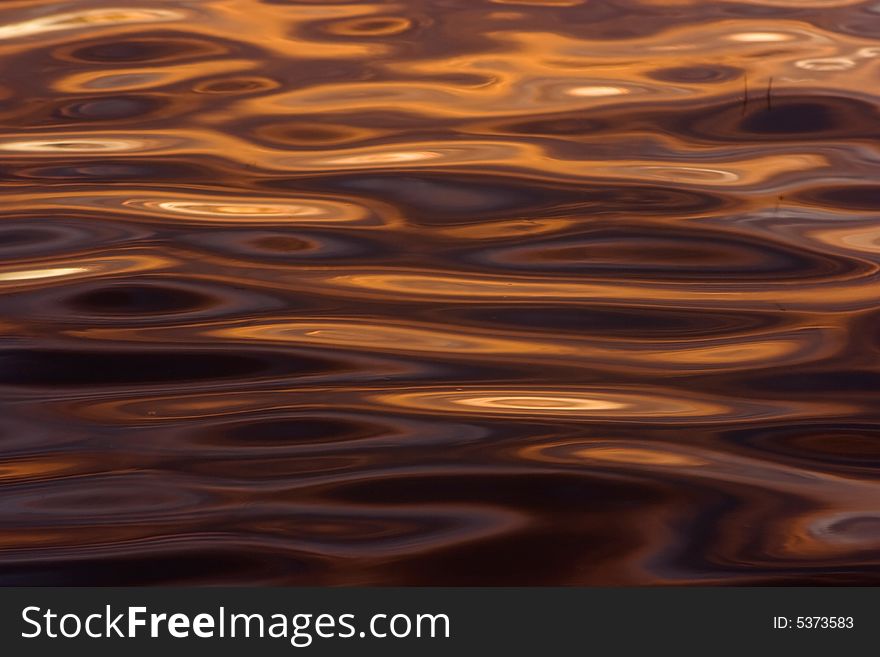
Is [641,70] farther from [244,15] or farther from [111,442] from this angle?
[111,442]

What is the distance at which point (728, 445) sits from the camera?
797 millimetres

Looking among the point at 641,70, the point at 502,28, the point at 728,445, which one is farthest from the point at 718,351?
the point at 502,28

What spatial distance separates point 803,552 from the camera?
75 centimetres

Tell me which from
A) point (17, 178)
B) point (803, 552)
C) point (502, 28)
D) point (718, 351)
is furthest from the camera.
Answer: point (502, 28)

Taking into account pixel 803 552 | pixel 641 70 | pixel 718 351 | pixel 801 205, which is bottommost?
pixel 803 552

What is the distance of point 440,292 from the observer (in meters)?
0.90

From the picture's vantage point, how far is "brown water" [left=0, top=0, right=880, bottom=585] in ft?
2.48

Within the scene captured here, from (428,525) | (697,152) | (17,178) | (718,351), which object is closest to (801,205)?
(697,152)

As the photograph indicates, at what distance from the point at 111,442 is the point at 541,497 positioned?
0.37m

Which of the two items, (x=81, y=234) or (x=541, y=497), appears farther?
(x=81, y=234)

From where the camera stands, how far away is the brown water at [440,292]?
2.48 ft

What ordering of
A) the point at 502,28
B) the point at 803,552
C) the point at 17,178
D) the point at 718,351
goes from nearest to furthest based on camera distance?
the point at 803,552
the point at 718,351
the point at 17,178
the point at 502,28

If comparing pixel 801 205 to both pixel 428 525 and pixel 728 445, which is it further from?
pixel 428 525

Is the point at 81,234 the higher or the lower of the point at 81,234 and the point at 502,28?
the lower
